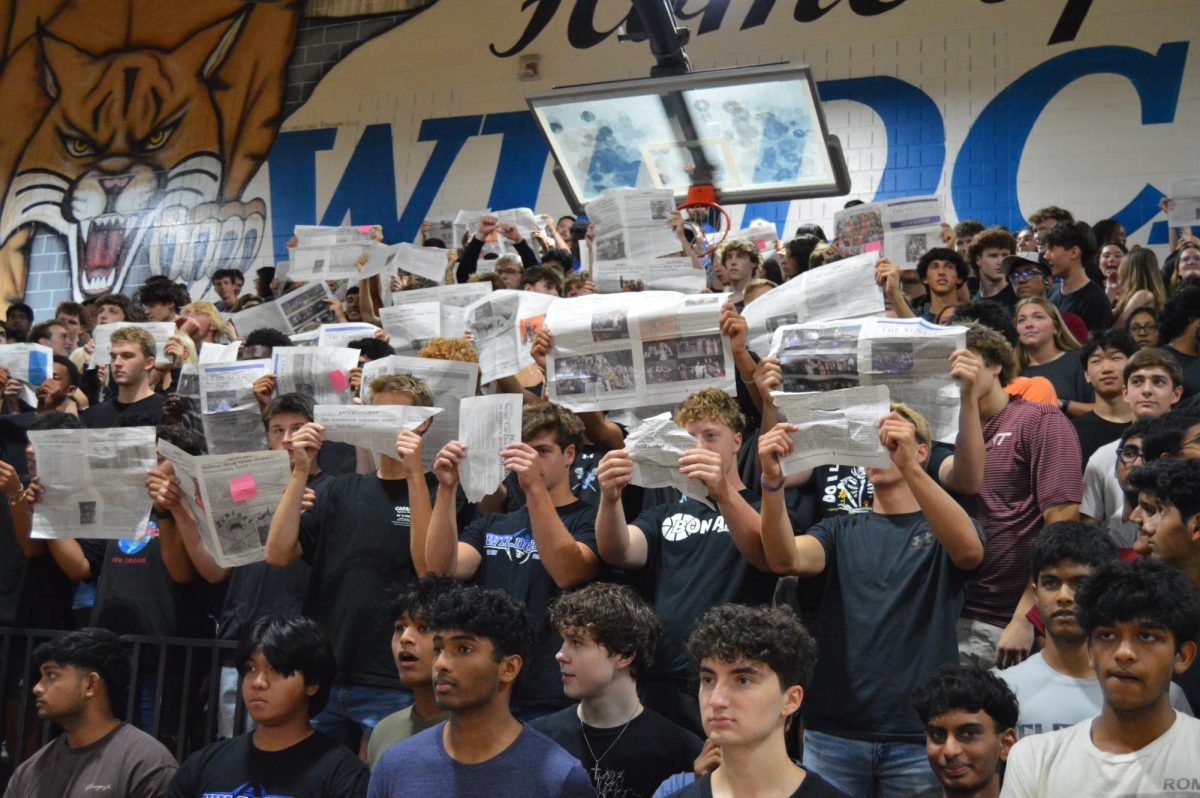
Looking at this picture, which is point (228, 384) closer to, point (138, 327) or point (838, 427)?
point (138, 327)

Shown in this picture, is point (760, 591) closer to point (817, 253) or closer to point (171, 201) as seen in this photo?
point (817, 253)

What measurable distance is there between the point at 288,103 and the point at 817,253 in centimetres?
818

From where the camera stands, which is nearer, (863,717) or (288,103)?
(863,717)

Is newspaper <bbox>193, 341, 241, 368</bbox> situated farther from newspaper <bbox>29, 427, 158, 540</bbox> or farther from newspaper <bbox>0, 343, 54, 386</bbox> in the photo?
newspaper <bbox>29, 427, 158, 540</bbox>

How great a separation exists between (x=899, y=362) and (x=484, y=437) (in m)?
1.24

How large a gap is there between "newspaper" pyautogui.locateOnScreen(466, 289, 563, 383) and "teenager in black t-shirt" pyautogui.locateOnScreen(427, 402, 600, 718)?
91 cm

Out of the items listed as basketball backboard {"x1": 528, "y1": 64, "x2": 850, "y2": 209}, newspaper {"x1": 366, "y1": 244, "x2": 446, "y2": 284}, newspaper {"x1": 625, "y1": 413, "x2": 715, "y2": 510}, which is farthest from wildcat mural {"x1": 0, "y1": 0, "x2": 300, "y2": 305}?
newspaper {"x1": 625, "y1": 413, "x2": 715, "y2": 510}

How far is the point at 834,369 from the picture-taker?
13.0 feet

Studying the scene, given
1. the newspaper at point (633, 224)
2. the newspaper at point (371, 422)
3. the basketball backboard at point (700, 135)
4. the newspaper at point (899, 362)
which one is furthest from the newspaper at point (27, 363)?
the newspaper at point (899, 362)

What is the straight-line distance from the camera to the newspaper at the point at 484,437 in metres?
4.04

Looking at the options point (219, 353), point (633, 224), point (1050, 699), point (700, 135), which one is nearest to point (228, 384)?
point (219, 353)

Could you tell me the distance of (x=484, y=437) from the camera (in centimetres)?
405

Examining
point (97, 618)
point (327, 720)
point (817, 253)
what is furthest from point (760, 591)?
point (817, 253)

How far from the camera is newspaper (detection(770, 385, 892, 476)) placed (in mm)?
3590
